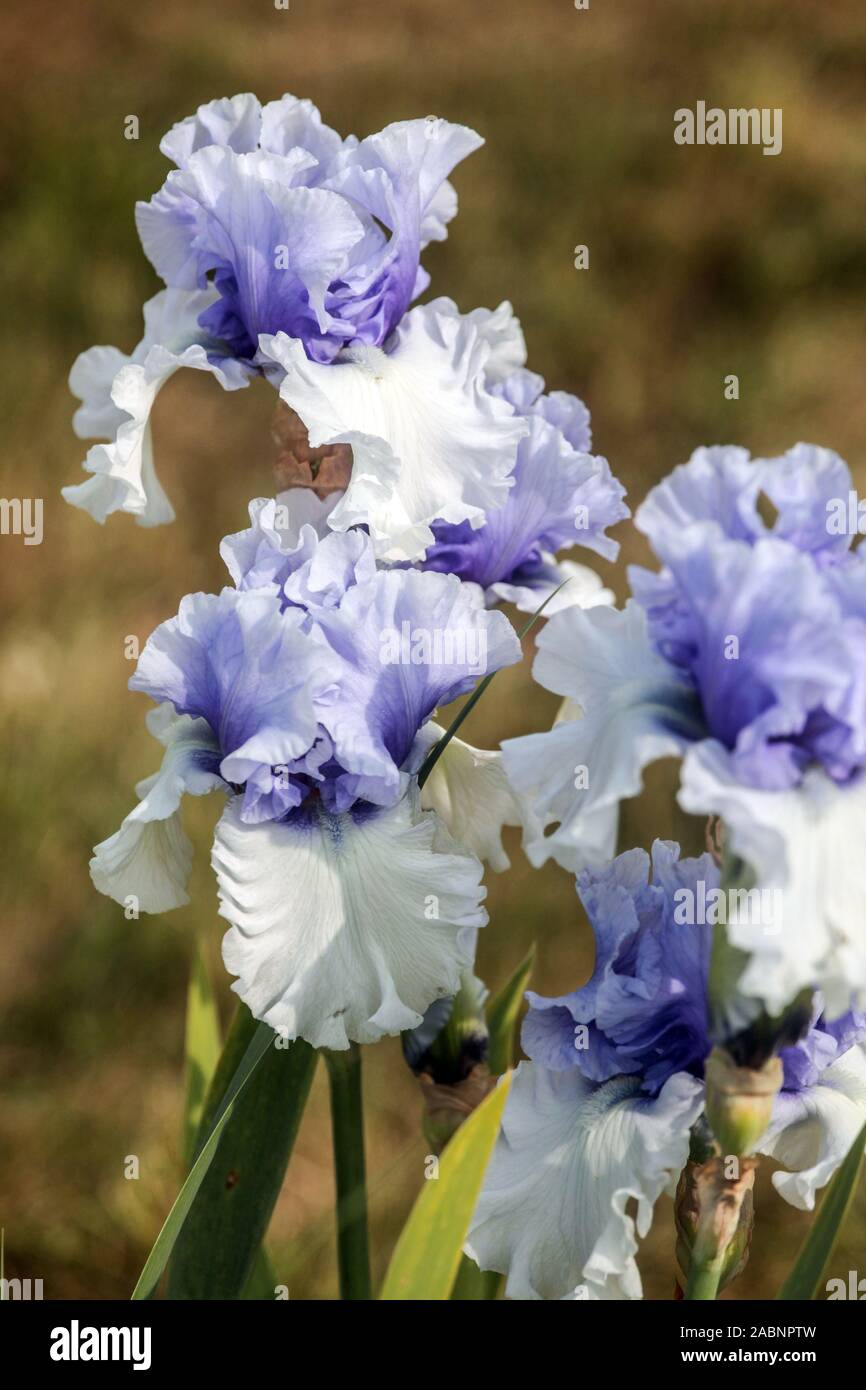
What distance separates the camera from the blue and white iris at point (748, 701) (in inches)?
22.4

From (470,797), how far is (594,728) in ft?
0.97

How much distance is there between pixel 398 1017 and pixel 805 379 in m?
2.18

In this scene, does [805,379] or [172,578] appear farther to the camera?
[805,379]

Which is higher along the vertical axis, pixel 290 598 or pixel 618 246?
pixel 618 246

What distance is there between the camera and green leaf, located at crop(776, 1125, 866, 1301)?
2.66ft

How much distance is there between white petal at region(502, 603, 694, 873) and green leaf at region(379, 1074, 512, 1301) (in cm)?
17

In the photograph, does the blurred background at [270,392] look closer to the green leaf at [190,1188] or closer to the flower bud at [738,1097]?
the green leaf at [190,1188]

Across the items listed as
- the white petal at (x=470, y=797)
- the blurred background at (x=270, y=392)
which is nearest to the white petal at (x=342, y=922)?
the white petal at (x=470, y=797)

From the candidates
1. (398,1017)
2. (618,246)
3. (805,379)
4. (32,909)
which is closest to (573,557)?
(805,379)

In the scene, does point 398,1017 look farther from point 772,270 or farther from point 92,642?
point 772,270

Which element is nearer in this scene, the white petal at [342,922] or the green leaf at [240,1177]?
the white petal at [342,922]

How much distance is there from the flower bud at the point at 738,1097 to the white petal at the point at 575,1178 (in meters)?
0.06

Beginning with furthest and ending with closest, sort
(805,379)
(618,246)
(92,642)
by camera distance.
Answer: (618,246) < (805,379) < (92,642)

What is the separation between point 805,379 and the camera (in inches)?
106
